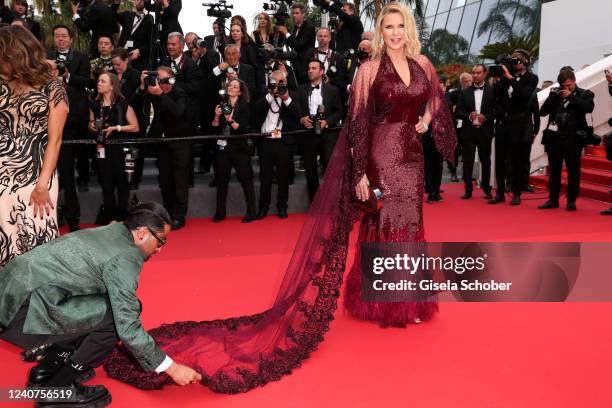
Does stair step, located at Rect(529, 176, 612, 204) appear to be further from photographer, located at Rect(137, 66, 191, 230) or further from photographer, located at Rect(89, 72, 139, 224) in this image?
photographer, located at Rect(89, 72, 139, 224)

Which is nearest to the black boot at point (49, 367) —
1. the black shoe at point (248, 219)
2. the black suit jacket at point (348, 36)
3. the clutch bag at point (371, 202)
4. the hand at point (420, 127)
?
the clutch bag at point (371, 202)

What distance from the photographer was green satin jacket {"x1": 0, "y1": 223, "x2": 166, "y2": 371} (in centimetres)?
219

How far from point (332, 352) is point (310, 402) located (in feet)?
1.89

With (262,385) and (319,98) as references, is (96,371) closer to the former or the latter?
(262,385)

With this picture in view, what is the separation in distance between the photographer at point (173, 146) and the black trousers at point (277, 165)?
87cm

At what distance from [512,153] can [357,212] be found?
4.93m

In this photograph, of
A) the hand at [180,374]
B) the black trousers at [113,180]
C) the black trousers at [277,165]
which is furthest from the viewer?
the black trousers at [277,165]

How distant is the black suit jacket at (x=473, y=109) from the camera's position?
7.91m

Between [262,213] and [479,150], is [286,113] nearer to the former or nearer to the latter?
[262,213]

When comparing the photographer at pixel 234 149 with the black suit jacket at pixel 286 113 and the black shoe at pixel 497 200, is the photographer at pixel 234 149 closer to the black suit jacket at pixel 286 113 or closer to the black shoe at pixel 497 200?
the black suit jacket at pixel 286 113

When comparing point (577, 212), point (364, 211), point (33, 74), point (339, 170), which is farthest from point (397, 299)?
point (577, 212)

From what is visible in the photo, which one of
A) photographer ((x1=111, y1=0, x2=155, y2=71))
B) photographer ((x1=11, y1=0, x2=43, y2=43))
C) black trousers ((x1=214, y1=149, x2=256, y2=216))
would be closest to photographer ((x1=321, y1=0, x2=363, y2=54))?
photographer ((x1=111, y1=0, x2=155, y2=71))

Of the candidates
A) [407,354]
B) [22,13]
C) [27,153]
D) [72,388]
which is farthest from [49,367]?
[22,13]

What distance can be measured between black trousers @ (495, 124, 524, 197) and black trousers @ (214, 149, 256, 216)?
3270 mm
